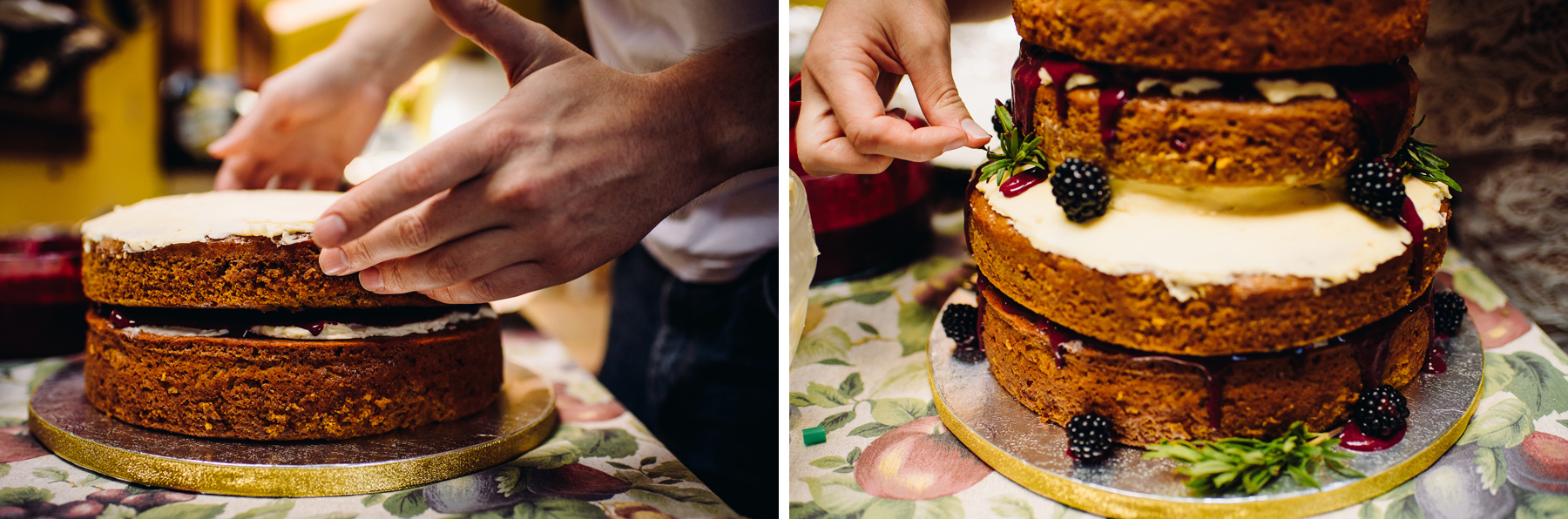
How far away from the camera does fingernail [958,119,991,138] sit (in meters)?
1.47

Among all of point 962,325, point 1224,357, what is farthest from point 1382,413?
point 962,325

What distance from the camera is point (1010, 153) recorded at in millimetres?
1597

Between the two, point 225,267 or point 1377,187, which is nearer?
point 1377,187

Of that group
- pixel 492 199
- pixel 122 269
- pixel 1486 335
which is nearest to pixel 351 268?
pixel 492 199

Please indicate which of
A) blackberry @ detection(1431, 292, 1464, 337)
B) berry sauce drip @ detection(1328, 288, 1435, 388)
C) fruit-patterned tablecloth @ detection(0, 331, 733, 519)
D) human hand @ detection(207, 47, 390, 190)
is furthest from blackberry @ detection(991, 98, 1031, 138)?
human hand @ detection(207, 47, 390, 190)

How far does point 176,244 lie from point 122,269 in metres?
0.17

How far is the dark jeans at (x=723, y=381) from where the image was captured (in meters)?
2.24

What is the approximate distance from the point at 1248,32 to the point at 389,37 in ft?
7.16

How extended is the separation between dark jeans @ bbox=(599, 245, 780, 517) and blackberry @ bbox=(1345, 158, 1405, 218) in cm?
127

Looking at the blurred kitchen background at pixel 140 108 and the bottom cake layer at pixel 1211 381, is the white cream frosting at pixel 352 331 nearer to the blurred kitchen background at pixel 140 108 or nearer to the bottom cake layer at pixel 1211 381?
the blurred kitchen background at pixel 140 108

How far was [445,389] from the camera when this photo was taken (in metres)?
1.62

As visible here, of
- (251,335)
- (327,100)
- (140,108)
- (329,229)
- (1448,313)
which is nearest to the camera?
(329,229)

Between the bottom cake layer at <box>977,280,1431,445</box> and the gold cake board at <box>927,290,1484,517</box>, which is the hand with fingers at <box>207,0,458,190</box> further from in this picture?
the bottom cake layer at <box>977,280,1431,445</box>

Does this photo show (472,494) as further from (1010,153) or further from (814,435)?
(1010,153)
